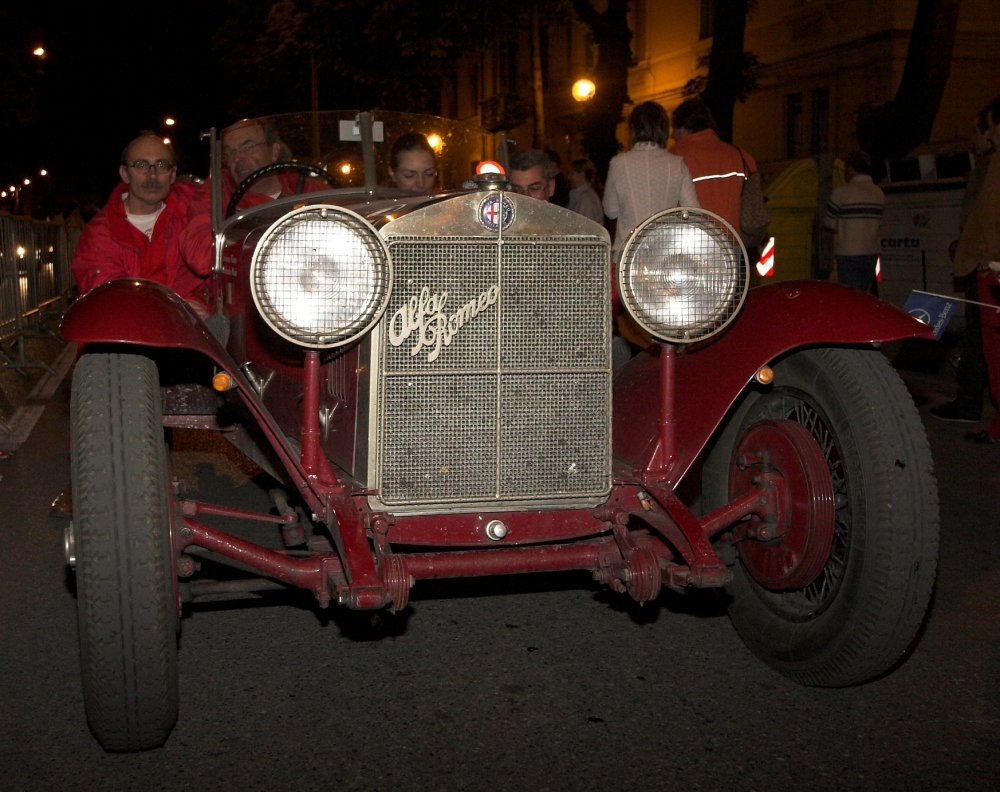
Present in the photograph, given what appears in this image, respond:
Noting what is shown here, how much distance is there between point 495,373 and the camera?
10.5 feet

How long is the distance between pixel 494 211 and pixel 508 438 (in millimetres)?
656

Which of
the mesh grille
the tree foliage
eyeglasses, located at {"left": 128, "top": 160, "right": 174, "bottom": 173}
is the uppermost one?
the tree foliage

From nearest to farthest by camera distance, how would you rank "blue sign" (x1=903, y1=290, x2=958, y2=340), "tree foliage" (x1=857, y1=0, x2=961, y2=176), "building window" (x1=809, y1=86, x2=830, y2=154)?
"blue sign" (x1=903, y1=290, x2=958, y2=340) < "tree foliage" (x1=857, y1=0, x2=961, y2=176) < "building window" (x1=809, y1=86, x2=830, y2=154)

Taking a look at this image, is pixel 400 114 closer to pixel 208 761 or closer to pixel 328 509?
pixel 328 509

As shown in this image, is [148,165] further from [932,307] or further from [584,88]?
[584,88]

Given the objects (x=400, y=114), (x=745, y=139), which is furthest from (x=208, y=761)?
(x=745, y=139)

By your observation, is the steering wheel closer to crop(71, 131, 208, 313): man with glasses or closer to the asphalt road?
crop(71, 131, 208, 313): man with glasses

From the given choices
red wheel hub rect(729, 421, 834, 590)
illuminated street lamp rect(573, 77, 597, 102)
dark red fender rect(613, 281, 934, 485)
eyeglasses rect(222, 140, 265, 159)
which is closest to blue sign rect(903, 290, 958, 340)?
dark red fender rect(613, 281, 934, 485)

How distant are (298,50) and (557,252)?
2164 cm

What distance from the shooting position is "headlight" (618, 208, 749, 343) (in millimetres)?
3148

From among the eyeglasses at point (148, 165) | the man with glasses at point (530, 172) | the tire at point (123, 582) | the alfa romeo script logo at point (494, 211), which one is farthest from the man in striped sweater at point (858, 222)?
the tire at point (123, 582)

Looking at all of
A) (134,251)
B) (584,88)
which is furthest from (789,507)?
(584,88)

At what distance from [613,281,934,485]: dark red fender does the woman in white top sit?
2.16m

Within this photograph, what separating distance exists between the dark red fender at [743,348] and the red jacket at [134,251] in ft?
7.78
